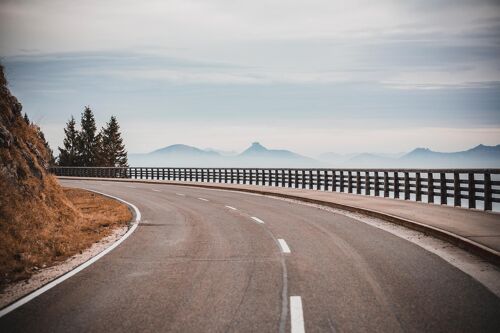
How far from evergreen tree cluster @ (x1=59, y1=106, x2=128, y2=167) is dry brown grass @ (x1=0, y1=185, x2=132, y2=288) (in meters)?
84.8

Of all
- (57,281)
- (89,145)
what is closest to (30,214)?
(57,281)

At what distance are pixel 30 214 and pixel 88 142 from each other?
9031 centimetres

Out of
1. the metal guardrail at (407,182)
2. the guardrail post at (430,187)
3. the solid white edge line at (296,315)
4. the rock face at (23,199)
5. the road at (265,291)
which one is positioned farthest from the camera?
the guardrail post at (430,187)

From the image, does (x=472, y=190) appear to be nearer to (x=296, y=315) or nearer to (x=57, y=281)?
(x=296, y=315)

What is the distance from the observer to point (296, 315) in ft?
17.9

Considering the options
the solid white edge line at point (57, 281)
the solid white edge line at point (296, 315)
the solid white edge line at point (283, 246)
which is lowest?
the solid white edge line at point (57, 281)

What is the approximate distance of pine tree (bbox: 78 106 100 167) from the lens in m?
96.0

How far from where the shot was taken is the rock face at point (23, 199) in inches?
353

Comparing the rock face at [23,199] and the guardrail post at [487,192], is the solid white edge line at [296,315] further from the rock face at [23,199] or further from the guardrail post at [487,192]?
the guardrail post at [487,192]

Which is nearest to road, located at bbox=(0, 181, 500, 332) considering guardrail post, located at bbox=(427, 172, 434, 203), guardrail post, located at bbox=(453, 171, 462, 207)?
guardrail post, located at bbox=(453, 171, 462, 207)

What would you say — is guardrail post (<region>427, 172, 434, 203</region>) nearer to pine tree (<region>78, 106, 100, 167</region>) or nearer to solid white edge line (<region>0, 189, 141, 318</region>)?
solid white edge line (<region>0, 189, 141, 318</region>)

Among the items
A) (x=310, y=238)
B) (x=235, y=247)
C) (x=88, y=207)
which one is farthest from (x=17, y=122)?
(x=310, y=238)

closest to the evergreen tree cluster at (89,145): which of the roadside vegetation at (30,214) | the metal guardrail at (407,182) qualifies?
the metal guardrail at (407,182)

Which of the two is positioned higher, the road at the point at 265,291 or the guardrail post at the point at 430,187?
the guardrail post at the point at 430,187
